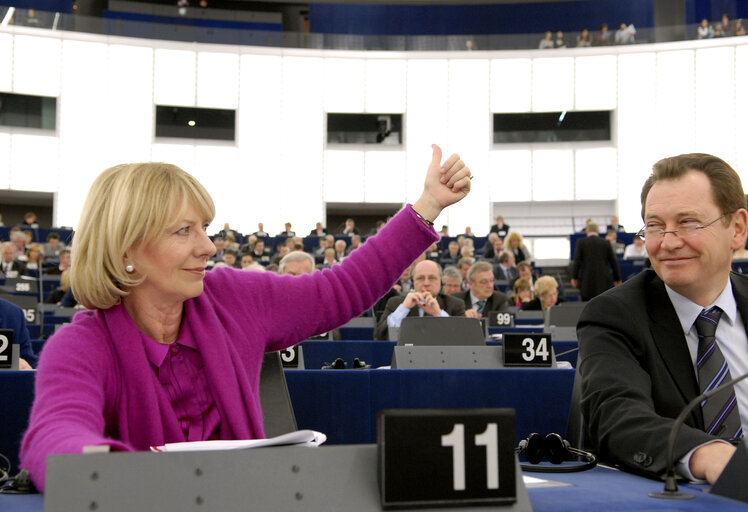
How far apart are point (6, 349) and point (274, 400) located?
1.85 meters

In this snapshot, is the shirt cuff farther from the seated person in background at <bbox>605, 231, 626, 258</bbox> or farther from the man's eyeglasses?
the seated person in background at <bbox>605, 231, 626, 258</bbox>

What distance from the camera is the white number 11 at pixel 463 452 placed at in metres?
1.01

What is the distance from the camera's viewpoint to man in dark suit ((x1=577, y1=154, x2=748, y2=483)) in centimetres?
169

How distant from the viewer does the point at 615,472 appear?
148 cm

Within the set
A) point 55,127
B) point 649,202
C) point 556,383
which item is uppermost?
point 55,127

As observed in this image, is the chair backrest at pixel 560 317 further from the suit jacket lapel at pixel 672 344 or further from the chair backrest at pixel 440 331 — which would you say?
the suit jacket lapel at pixel 672 344

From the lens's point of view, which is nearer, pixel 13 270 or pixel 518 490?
pixel 518 490

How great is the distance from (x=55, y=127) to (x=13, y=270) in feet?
27.5

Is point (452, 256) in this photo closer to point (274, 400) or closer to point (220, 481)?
point (274, 400)

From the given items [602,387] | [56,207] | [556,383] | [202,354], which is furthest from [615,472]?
[56,207]

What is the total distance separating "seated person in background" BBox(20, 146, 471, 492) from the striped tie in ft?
1.96

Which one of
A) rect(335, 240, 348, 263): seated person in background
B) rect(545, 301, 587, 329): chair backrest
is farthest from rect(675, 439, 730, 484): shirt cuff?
rect(335, 240, 348, 263): seated person in background

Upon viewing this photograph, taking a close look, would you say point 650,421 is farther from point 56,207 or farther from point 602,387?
point 56,207

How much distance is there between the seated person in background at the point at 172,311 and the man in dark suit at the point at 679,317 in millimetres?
436
